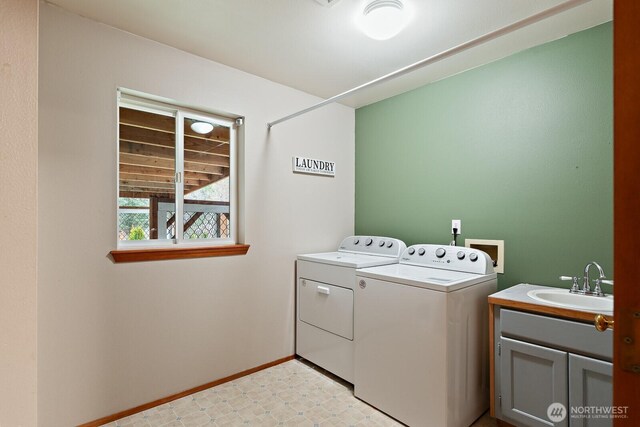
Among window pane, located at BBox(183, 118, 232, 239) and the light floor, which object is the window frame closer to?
window pane, located at BBox(183, 118, 232, 239)

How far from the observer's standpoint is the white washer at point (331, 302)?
7.67 ft

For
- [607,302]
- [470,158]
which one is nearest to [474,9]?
[470,158]

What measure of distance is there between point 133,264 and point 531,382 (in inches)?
98.0

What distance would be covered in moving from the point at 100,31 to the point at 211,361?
2.36 meters

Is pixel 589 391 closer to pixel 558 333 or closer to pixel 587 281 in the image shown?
pixel 558 333

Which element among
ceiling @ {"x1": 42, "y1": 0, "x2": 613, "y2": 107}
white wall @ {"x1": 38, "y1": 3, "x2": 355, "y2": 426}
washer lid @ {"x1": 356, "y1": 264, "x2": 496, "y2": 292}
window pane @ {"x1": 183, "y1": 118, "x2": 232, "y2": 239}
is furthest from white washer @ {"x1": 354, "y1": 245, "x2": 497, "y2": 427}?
ceiling @ {"x1": 42, "y1": 0, "x2": 613, "y2": 107}

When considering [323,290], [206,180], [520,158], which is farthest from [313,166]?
[520,158]

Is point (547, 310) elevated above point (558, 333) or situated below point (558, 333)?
above

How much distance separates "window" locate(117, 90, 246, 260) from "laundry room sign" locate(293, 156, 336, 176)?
585 mm

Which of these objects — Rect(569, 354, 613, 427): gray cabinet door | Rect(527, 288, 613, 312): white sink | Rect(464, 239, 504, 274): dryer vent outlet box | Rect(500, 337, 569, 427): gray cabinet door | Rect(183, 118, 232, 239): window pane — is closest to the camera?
Rect(569, 354, 613, 427): gray cabinet door

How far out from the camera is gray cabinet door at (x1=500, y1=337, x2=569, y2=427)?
1.58 metres

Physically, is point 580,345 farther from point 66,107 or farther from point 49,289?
point 66,107

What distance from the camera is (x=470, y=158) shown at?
Result: 8.00 ft

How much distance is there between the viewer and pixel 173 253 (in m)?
2.14
